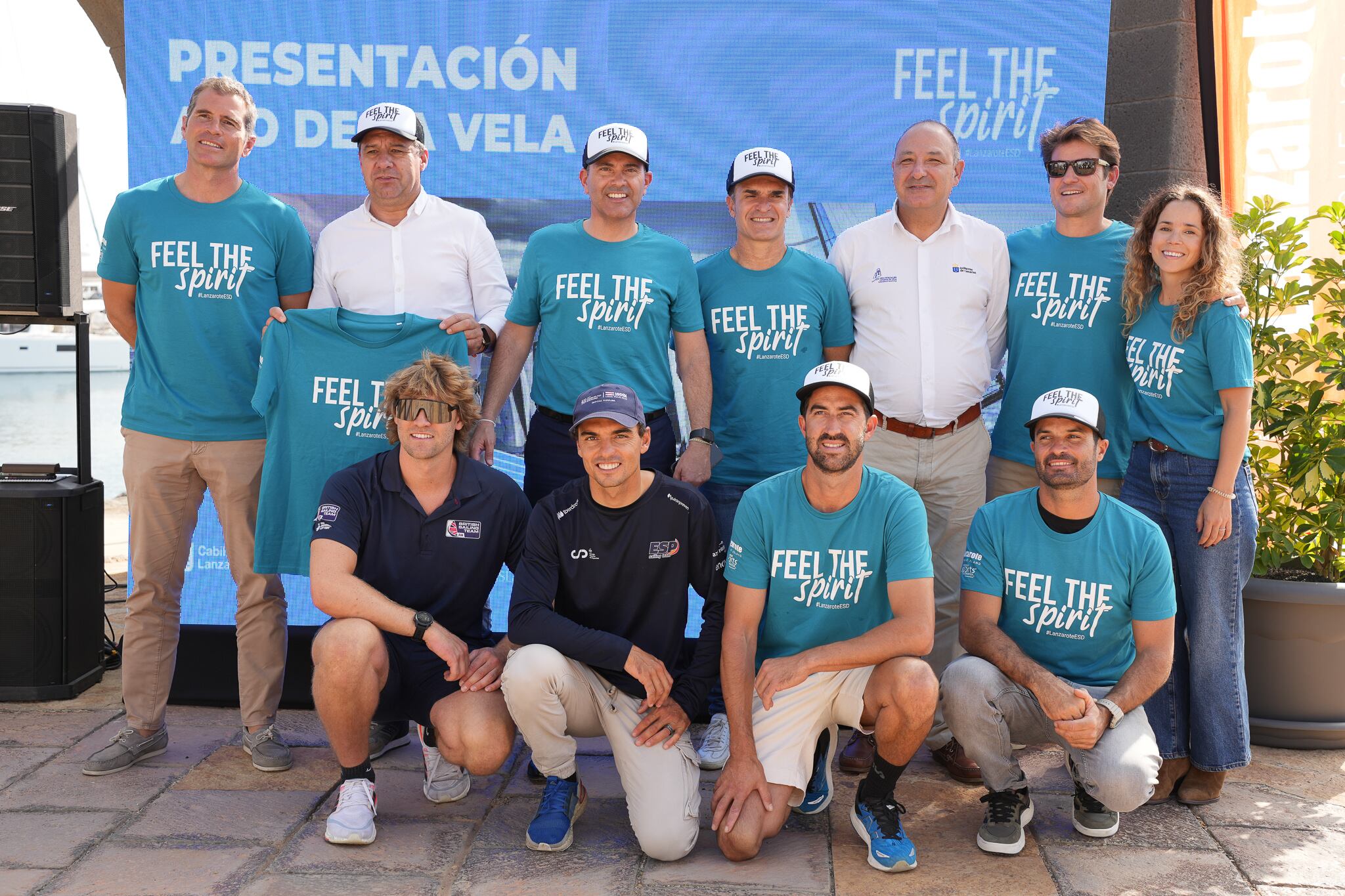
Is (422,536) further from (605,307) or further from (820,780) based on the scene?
(820,780)

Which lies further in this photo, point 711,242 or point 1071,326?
point 711,242

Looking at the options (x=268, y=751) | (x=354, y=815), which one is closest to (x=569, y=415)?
(x=354, y=815)

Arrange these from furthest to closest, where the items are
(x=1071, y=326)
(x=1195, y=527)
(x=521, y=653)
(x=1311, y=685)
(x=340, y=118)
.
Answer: (x=340, y=118)
(x=1311, y=685)
(x=1071, y=326)
(x=1195, y=527)
(x=521, y=653)

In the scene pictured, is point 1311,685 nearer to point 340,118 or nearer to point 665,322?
point 665,322

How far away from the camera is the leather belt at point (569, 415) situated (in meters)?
3.47

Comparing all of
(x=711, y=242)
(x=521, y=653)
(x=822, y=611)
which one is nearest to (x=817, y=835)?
(x=822, y=611)

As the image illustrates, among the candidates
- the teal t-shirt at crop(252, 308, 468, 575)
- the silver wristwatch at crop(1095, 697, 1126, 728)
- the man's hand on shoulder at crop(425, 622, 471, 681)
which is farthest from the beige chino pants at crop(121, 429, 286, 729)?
the silver wristwatch at crop(1095, 697, 1126, 728)

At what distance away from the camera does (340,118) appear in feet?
13.7

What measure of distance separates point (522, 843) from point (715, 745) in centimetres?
81

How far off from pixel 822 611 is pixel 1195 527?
1.14 meters

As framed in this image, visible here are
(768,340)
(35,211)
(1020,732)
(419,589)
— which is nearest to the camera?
(1020,732)

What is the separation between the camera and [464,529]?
10.4ft

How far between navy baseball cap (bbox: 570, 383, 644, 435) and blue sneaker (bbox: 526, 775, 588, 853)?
985 millimetres

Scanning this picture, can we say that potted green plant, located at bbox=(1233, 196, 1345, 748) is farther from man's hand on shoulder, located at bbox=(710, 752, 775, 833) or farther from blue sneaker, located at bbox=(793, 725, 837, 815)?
man's hand on shoulder, located at bbox=(710, 752, 775, 833)
